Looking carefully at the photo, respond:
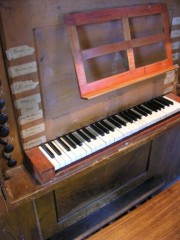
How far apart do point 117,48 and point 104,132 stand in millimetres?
486

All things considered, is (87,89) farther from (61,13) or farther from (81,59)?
(61,13)

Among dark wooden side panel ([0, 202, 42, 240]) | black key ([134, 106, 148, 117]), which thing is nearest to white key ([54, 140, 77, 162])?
dark wooden side panel ([0, 202, 42, 240])

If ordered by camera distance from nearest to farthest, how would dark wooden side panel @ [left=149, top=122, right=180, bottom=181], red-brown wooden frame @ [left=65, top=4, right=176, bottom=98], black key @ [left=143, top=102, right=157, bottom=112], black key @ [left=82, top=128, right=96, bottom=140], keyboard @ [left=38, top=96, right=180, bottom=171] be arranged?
red-brown wooden frame @ [left=65, top=4, right=176, bottom=98]
keyboard @ [left=38, top=96, right=180, bottom=171]
black key @ [left=82, top=128, right=96, bottom=140]
black key @ [left=143, top=102, right=157, bottom=112]
dark wooden side panel @ [left=149, top=122, right=180, bottom=181]

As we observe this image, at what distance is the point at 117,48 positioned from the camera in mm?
1281

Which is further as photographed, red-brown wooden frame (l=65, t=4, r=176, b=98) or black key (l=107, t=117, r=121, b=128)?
black key (l=107, t=117, r=121, b=128)

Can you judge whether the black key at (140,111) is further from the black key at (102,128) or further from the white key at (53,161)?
the white key at (53,161)

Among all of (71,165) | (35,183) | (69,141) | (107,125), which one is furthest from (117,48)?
(35,183)

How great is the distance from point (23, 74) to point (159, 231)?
105 cm

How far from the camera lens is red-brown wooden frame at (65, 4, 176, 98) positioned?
1146mm

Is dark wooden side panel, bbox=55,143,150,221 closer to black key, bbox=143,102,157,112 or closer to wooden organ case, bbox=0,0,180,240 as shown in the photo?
wooden organ case, bbox=0,0,180,240

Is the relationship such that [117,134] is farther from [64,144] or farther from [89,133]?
Answer: [64,144]

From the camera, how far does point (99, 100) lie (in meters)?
1.45

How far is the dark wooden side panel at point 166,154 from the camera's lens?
1834mm

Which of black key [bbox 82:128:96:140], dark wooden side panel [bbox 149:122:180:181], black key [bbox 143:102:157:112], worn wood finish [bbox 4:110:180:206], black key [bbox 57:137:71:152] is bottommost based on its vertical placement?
dark wooden side panel [bbox 149:122:180:181]
